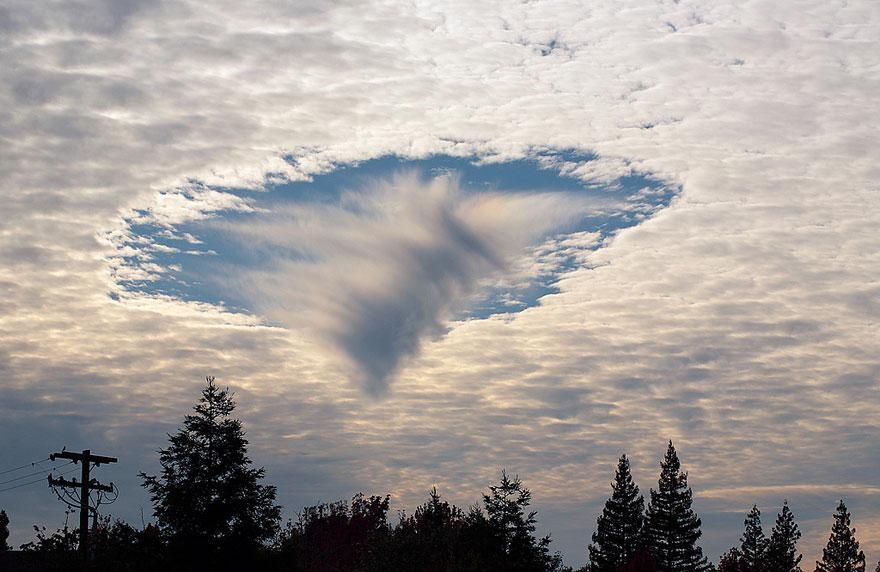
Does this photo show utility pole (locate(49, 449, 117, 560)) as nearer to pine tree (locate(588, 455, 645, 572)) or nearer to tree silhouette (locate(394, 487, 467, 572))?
tree silhouette (locate(394, 487, 467, 572))

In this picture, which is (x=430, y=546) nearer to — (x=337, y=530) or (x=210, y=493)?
(x=210, y=493)

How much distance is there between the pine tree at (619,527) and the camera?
12381cm

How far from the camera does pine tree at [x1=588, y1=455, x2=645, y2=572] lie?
406ft

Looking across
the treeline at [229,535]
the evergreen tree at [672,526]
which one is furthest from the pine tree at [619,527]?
the treeline at [229,535]

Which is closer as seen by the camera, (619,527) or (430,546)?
(430,546)

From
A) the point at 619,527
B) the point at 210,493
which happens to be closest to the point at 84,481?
the point at 210,493

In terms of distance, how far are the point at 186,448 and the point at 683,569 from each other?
76.1 meters

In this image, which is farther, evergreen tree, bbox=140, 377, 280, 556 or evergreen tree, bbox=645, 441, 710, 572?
evergreen tree, bbox=645, 441, 710, 572

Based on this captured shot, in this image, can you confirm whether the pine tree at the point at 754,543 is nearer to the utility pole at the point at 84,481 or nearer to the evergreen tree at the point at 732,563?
the evergreen tree at the point at 732,563

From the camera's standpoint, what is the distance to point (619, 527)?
125m

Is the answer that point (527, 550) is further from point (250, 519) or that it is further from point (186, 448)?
point (186, 448)

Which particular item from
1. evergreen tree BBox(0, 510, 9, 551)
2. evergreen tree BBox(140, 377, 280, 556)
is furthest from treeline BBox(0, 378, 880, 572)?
evergreen tree BBox(0, 510, 9, 551)

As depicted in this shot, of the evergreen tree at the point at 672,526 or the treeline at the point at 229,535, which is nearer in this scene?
the treeline at the point at 229,535

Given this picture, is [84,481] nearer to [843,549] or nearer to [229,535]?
[229,535]
